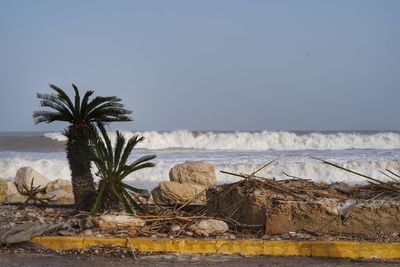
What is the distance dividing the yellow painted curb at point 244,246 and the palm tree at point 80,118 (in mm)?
2690

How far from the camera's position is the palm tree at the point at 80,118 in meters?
10.7

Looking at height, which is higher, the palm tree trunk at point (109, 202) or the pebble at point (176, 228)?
the palm tree trunk at point (109, 202)

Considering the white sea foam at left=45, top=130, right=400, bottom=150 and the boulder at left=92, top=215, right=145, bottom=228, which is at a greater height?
the white sea foam at left=45, top=130, right=400, bottom=150

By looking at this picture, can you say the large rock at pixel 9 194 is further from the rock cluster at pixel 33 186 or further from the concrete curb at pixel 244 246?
the concrete curb at pixel 244 246

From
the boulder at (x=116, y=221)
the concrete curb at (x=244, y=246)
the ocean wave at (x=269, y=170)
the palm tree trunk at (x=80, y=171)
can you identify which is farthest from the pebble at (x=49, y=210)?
the ocean wave at (x=269, y=170)

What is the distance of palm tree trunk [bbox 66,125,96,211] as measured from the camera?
10.8 m

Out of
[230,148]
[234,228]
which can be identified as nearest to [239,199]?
[234,228]

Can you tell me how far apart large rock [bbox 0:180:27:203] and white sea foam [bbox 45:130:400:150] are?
25.5 meters

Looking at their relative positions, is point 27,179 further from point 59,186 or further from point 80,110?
point 80,110

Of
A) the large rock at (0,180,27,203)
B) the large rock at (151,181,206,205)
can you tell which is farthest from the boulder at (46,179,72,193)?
the large rock at (151,181,206,205)

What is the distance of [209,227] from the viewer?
335 inches

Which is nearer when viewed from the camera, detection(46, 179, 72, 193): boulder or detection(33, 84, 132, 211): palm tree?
detection(33, 84, 132, 211): palm tree

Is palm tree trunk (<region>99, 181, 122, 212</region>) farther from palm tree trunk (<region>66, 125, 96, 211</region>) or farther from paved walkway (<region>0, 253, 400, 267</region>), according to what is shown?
paved walkway (<region>0, 253, 400, 267</region>)

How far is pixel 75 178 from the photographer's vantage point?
10961mm
